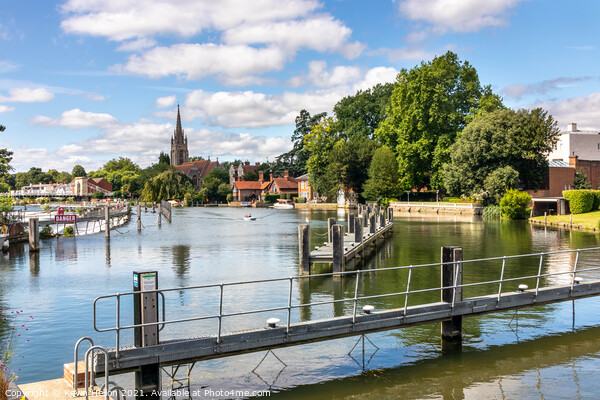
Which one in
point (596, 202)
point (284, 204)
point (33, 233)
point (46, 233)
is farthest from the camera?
point (284, 204)

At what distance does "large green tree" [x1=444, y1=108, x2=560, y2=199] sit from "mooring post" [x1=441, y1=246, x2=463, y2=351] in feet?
170

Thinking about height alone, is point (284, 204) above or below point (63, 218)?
below

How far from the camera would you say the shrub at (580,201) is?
5316 centimetres

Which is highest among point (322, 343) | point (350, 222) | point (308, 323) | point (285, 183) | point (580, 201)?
point (285, 183)

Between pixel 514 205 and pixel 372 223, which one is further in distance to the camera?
pixel 514 205

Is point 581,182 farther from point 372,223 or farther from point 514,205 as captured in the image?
point 372,223

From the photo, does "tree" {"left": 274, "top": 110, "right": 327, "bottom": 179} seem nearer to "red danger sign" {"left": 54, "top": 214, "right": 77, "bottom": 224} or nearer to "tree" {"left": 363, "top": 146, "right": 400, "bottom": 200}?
"tree" {"left": 363, "top": 146, "right": 400, "bottom": 200}

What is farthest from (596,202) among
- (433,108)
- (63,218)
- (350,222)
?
(63,218)

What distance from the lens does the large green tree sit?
62156 mm

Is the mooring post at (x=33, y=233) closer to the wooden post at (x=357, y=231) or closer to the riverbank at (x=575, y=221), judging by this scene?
the wooden post at (x=357, y=231)

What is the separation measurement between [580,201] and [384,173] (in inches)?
1183

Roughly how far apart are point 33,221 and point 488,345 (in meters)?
30.0

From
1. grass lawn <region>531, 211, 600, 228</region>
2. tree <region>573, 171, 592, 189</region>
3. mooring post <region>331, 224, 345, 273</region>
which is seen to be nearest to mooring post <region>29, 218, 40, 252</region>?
mooring post <region>331, 224, 345, 273</region>

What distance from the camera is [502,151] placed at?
6250 cm
